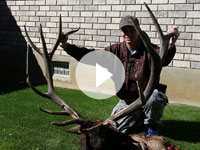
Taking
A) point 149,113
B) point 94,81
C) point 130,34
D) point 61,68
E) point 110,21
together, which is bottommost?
point 94,81

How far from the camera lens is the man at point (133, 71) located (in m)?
4.27

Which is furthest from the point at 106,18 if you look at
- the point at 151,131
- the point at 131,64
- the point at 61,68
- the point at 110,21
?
the point at 151,131

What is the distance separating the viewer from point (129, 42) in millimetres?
4324

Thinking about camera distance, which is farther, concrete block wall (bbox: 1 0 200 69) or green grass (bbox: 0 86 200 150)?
concrete block wall (bbox: 1 0 200 69)

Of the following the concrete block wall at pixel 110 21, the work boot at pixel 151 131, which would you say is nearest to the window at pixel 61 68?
the concrete block wall at pixel 110 21

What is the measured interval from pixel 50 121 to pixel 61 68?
3875 mm

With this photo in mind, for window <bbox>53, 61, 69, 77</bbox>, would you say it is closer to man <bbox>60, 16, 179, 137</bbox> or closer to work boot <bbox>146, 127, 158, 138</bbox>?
man <bbox>60, 16, 179, 137</bbox>

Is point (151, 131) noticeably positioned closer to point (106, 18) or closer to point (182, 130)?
point (182, 130)

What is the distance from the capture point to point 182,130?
208 inches

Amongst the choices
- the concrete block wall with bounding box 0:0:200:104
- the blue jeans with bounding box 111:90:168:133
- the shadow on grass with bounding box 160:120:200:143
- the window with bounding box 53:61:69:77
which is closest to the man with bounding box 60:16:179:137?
the blue jeans with bounding box 111:90:168:133

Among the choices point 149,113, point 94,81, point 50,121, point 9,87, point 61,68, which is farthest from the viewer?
point 61,68

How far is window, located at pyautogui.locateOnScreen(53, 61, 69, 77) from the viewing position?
30.2ft

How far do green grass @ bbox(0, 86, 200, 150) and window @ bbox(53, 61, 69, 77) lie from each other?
5.38ft

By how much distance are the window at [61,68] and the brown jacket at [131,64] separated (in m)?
4.72
